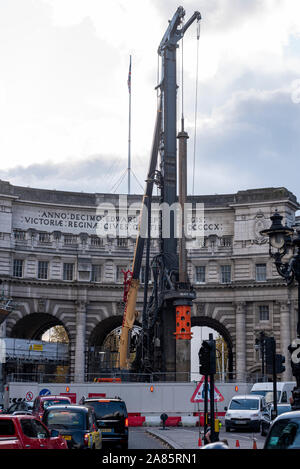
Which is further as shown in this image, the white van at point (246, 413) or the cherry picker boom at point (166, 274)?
the cherry picker boom at point (166, 274)

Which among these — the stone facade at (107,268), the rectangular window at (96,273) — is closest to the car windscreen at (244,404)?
the stone facade at (107,268)

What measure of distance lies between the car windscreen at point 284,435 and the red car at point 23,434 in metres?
5.63

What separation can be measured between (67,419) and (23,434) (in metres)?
5.27

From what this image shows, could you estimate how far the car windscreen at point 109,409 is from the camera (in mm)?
24547

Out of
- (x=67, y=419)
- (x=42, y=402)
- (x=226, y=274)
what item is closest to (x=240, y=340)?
(x=226, y=274)

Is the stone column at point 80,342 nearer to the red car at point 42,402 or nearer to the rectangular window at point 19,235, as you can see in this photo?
the rectangular window at point 19,235

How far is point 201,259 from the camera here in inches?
2859

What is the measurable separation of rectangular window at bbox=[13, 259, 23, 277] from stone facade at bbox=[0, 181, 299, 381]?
0.31ft

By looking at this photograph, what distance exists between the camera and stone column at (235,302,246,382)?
A: 69.0 meters

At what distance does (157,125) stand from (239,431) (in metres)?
24.8

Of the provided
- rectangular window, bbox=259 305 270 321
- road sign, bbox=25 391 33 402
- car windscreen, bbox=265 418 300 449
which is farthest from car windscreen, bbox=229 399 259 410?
rectangular window, bbox=259 305 270 321

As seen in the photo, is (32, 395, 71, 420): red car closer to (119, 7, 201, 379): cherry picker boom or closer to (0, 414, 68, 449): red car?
(0, 414, 68, 449): red car
